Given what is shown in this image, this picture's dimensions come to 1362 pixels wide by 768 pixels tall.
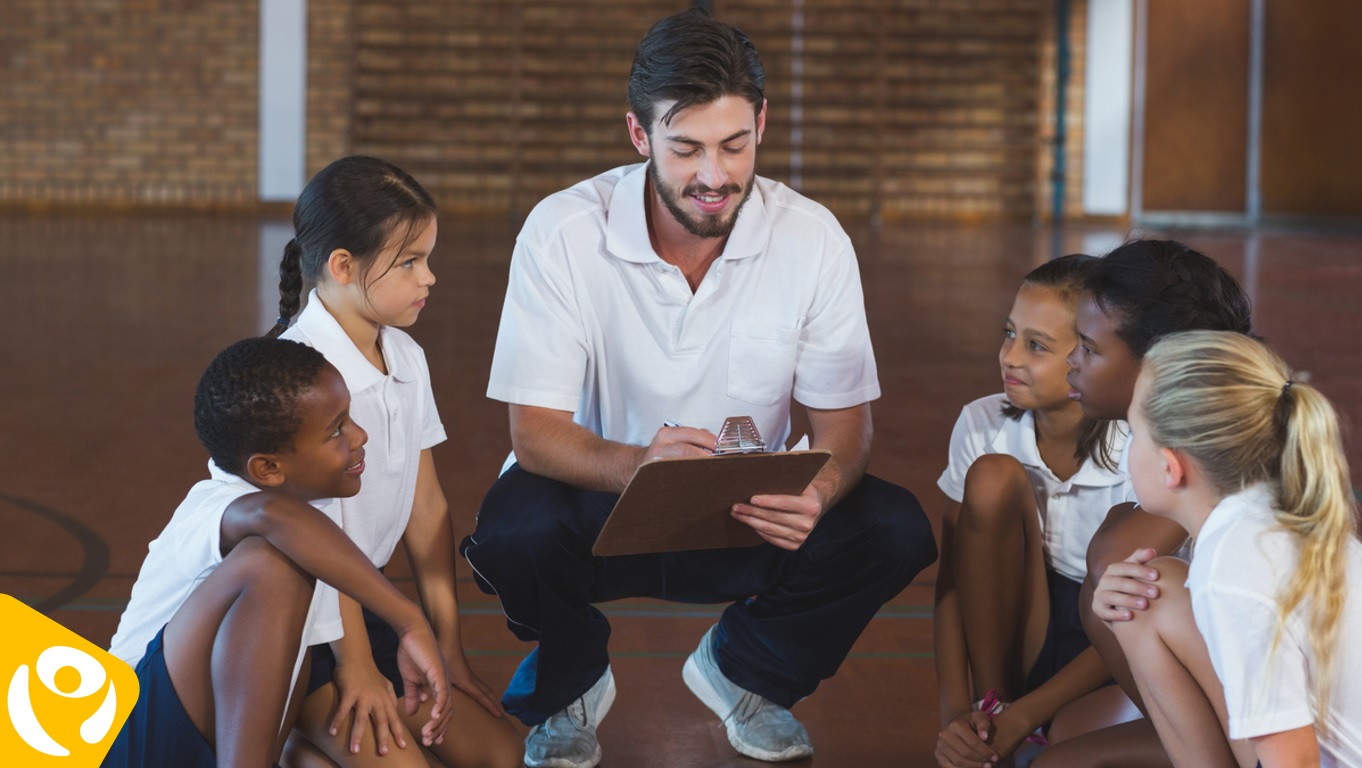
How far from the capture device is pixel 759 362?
2223 mm

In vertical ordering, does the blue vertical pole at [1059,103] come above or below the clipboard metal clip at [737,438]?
above

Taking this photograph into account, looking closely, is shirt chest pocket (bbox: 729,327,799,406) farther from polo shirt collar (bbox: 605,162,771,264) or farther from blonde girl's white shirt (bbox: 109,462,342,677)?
blonde girl's white shirt (bbox: 109,462,342,677)

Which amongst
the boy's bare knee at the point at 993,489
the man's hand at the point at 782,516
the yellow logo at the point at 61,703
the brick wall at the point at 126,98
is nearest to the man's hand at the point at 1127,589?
the boy's bare knee at the point at 993,489

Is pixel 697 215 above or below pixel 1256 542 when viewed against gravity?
above

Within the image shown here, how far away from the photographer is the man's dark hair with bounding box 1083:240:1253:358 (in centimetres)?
182

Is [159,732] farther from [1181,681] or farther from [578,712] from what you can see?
[1181,681]

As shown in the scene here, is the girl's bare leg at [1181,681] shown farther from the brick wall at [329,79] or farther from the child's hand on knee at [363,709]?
the brick wall at [329,79]

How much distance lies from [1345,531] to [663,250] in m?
1.12

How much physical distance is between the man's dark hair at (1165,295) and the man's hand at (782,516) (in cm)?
45

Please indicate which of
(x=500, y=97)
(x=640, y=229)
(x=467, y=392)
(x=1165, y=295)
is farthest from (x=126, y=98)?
(x=1165, y=295)

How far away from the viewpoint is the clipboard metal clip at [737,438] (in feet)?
6.07

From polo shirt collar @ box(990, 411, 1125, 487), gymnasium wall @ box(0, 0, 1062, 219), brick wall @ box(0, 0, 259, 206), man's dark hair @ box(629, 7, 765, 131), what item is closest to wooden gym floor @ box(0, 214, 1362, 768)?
polo shirt collar @ box(990, 411, 1125, 487)

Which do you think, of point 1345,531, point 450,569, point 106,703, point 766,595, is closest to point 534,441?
point 450,569

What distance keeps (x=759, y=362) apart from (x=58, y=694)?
107cm
